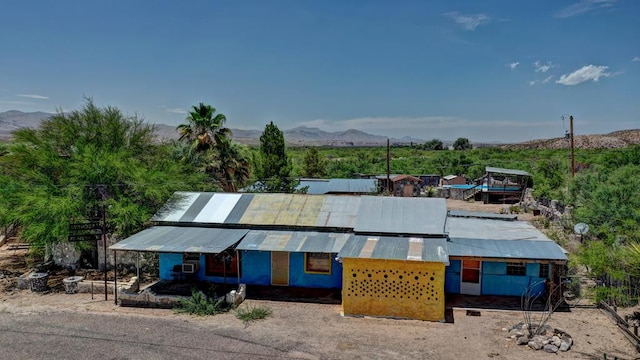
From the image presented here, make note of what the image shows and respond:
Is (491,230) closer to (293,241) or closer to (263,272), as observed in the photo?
(293,241)

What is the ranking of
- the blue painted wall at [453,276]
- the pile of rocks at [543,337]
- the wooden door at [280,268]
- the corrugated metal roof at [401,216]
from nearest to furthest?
the pile of rocks at [543,337], the blue painted wall at [453,276], the corrugated metal roof at [401,216], the wooden door at [280,268]

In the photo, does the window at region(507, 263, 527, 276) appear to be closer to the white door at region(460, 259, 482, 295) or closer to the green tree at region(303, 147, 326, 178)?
the white door at region(460, 259, 482, 295)

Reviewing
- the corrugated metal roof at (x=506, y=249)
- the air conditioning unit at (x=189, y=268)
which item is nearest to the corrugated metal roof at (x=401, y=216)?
the corrugated metal roof at (x=506, y=249)

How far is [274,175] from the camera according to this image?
93.1ft

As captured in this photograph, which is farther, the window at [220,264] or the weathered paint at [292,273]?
the window at [220,264]

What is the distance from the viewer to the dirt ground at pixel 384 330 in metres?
11.1

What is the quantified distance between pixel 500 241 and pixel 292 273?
7.12 meters

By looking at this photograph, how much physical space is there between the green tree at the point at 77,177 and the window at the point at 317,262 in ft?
22.5

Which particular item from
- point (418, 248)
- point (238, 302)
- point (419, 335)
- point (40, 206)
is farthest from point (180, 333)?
point (40, 206)

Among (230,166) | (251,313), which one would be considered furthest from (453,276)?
(230,166)

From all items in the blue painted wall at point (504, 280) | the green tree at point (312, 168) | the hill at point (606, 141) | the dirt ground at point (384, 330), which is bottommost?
the dirt ground at point (384, 330)

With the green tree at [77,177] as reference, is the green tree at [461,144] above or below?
above

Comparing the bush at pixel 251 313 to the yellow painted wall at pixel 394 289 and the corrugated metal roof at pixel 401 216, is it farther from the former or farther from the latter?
the corrugated metal roof at pixel 401 216

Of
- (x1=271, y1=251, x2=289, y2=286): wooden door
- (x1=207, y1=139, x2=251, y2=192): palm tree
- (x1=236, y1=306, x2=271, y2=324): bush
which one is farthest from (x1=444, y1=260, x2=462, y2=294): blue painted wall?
(x1=207, y1=139, x2=251, y2=192): palm tree
